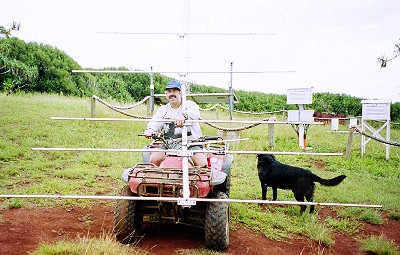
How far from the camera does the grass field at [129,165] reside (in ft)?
16.7

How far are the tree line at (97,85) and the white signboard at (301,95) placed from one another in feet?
39.5

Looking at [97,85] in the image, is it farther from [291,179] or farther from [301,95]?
[291,179]

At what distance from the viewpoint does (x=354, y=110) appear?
25.1m

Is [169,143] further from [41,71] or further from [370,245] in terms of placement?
[41,71]

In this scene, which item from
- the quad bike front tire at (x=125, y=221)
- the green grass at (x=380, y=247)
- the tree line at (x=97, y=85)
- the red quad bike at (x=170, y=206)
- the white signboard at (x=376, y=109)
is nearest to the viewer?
the red quad bike at (x=170, y=206)

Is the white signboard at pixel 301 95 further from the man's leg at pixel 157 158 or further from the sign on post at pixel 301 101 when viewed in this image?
the man's leg at pixel 157 158

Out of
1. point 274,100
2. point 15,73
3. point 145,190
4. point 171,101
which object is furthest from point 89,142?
point 274,100

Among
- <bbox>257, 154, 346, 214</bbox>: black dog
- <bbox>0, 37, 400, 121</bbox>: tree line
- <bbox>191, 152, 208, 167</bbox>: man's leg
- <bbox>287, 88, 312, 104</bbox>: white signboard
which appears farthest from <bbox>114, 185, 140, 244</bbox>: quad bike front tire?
<bbox>0, 37, 400, 121</bbox>: tree line

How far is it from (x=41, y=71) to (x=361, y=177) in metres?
21.2

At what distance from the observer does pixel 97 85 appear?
25016 millimetres

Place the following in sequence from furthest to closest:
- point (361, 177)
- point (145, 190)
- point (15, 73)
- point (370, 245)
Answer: point (15, 73), point (361, 177), point (370, 245), point (145, 190)

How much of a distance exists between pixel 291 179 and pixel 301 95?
5.47 meters

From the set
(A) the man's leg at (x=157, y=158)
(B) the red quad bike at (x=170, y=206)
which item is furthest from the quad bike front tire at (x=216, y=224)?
(A) the man's leg at (x=157, y=158)

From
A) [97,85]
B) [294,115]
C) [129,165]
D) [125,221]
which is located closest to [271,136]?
[294,115]
